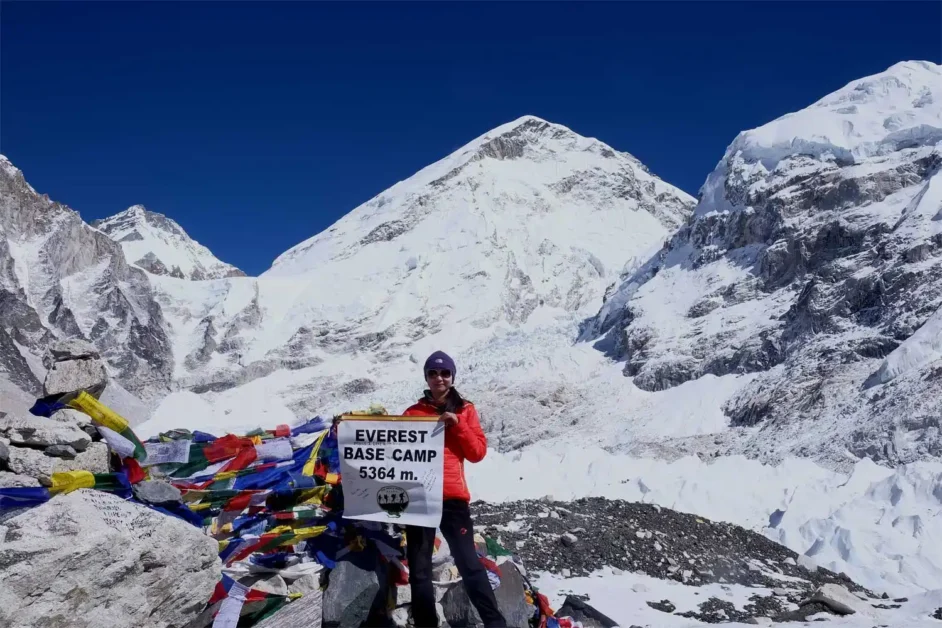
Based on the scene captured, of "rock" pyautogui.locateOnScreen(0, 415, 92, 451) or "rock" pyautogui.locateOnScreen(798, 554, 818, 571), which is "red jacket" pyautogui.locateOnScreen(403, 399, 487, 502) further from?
"rock" pyautogui.locateOnScreen(798, 554, 818, 571)

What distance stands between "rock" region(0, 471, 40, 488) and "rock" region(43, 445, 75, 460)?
37 cm

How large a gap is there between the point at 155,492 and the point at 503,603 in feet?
8.57

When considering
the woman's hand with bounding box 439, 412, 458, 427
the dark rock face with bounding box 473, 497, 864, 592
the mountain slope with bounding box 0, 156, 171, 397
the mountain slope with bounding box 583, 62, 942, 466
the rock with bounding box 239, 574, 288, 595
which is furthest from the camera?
the mountain slope with bounding box 0, 156, 171, 397

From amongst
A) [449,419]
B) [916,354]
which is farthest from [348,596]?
[916,354]

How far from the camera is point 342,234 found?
112 meters

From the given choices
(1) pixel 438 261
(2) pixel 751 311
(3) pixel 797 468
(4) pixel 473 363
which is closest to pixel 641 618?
(3) pixel 797 468

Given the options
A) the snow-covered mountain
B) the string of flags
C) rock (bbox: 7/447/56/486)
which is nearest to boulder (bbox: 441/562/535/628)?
the string of flags

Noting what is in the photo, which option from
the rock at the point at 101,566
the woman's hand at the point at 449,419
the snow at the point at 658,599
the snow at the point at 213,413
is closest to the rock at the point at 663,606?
the snow at the point at 658,599

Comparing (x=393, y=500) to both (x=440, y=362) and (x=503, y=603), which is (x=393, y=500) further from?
(x=503, y=603)

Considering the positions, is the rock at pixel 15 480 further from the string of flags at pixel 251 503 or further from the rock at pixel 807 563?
the rock at pixel 807 563

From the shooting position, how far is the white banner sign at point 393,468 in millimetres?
4602

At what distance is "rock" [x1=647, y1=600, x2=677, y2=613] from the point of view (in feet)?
25.2

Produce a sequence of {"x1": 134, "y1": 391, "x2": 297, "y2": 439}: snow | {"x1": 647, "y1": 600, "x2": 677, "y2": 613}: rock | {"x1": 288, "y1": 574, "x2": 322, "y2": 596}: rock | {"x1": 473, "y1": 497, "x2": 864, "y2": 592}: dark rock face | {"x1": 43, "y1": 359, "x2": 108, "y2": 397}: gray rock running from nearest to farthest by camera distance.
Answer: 1. {"x1": 288, "y1": 574, "x2": 322, "y2": 596}: rock
2. {"x1": 43, "y1": 359, "x2": 108, "y2": 397}: gray rock
3. {"x1": 647, "y1": 600, "x2": 677, "y2": 613}: rock
4. {"x1": 473, "y1": 497, "x2": 864, "y2": 592}: dark rock face
5. {"x1": 134, "y1": 391, "x2": 297, "y2": 439}: snow

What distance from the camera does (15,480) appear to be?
16.9ft
